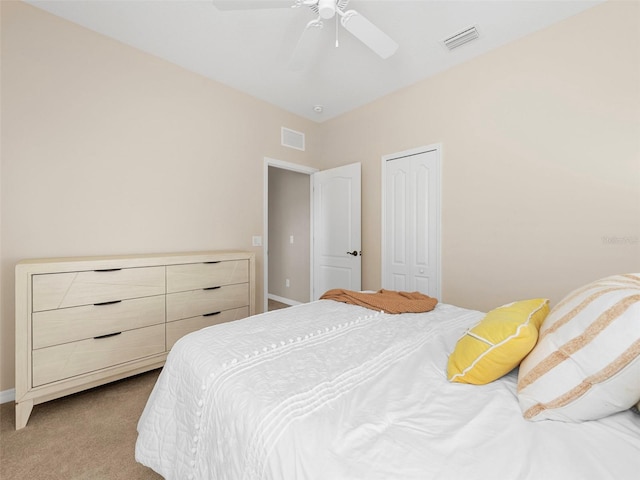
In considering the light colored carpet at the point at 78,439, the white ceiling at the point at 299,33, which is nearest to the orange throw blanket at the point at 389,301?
the light colored carpet at the point at 78,439

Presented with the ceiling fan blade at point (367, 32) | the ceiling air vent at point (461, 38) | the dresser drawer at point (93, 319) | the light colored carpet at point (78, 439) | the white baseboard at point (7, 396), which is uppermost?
the ceiling air vent at point (461, 38)

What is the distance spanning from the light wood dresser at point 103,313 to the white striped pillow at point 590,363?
2.29 metres

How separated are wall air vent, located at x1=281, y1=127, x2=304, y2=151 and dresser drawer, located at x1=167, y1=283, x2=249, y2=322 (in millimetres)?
1872

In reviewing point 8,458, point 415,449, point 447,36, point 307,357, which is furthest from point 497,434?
point 447,36

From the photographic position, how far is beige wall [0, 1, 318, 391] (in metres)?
2.01

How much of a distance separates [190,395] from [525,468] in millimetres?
1006

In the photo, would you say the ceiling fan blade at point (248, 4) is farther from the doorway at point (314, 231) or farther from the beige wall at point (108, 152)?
the doorway at point (314, 231)

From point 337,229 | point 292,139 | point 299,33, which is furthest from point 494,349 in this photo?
point 292,139

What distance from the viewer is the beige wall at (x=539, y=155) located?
1.97 metres

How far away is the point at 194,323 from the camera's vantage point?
246 cm

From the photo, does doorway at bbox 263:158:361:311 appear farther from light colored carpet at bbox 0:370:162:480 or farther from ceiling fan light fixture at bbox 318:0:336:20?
ceiling fan light fixture at bbox 318:0:336:20

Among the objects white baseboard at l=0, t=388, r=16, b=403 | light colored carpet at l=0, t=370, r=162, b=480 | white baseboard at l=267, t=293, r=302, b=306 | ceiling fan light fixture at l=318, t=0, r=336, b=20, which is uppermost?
ceiling fan light fixture at l=318, t=0, r=336, b=20

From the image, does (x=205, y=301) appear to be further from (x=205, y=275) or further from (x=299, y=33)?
(x=299, y=33)

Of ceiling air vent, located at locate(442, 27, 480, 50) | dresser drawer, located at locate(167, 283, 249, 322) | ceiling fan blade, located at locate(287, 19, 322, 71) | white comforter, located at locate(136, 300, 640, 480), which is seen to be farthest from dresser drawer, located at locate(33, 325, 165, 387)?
ceiling air vent, located at locate(442, 27, 480, 50)
